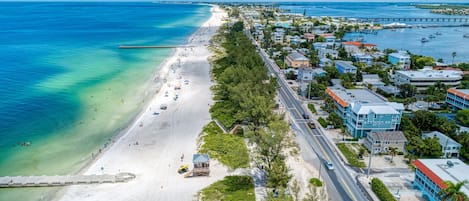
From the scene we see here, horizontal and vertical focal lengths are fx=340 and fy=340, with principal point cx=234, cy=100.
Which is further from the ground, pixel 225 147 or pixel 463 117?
pixel 463 117

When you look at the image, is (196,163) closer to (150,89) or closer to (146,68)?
(150,89)

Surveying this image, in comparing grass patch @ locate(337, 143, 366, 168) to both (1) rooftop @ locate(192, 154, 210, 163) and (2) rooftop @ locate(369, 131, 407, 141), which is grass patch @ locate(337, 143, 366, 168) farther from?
(1) rooftop @ locate(192, 154, 210, 163)

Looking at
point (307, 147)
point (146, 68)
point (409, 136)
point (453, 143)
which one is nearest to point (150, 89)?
point (146, 68)

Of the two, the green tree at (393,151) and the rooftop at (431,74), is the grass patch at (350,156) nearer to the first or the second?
the green tree at (393,151)

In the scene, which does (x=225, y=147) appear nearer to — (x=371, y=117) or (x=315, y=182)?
(x=315, y=182)

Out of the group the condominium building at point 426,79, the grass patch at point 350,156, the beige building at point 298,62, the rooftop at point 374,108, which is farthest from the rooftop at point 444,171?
the beige building at point 298,62

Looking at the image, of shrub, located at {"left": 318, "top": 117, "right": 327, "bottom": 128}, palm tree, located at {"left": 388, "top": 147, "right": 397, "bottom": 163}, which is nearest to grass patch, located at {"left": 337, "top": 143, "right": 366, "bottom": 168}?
palm tree, located at {"left": 388, "top": 147, "right": 397, "bottom": 163}

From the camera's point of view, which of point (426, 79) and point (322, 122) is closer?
point (322, 122)

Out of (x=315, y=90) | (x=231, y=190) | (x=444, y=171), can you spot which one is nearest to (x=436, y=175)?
(x=444, y=171)
